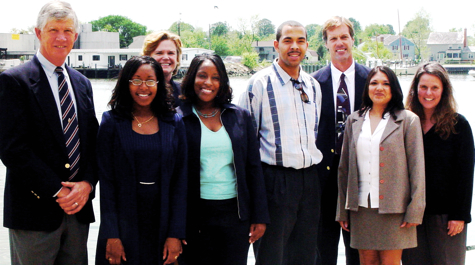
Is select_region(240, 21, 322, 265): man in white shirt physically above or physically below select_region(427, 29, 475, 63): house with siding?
below

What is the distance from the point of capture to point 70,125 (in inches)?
117

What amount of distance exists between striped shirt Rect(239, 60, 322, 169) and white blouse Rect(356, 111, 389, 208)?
0.37 m

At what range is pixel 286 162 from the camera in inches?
136

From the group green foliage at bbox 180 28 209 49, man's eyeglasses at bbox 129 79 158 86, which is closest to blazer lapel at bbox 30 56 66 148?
man's eyeglasses at bbox 129 79 158 86

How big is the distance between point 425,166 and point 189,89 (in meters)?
1.74

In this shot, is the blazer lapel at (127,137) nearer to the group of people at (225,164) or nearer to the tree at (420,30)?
the group of people at (225,164)

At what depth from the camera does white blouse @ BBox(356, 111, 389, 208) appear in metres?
3.30

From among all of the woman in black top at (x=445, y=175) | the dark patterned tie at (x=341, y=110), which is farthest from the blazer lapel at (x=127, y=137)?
the woman in black top at (x=445, y=175)

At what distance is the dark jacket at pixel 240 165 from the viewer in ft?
10.1

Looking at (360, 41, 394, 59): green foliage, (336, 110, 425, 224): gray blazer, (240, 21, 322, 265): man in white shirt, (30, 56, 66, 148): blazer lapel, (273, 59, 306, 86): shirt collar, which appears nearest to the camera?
(30, 56, 66, 148): blazer lapel

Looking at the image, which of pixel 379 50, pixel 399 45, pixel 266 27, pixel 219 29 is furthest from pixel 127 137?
pixel 266 27

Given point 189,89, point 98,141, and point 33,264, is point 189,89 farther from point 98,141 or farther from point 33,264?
point 33,264

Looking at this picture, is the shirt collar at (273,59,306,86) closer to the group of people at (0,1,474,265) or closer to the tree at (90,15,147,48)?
the group of people at (0,1,474,265)

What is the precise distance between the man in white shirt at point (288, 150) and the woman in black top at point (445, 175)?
79 centimetres
